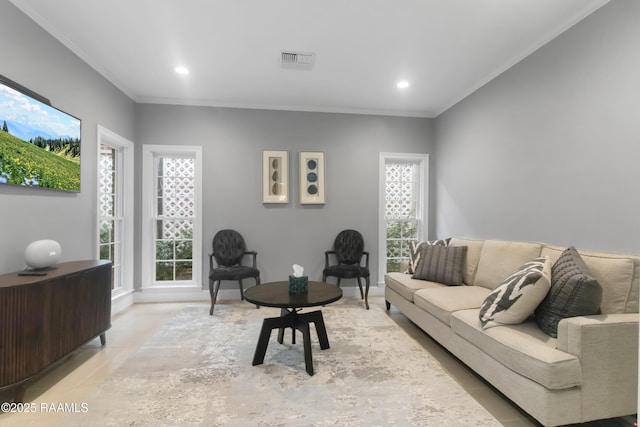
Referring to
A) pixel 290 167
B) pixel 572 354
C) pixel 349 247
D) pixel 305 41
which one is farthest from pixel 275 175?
pixel 572 354

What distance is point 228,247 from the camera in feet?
13.4

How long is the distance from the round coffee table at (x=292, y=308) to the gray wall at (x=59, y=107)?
1.72m

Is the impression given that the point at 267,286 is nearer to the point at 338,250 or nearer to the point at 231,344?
the point at 231,344

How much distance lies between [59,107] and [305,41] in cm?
223

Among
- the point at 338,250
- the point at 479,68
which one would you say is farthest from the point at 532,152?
the point at 338,250

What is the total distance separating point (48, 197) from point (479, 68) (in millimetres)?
4213

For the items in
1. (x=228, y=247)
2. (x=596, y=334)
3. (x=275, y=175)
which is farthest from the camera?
(x=275, y=175)

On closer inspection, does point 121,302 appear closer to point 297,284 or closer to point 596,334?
point 297,284

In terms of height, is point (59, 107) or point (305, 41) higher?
point (305, 41)

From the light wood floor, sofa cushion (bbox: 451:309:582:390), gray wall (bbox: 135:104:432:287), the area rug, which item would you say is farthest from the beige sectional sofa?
gray wall (bbox: 135:104:432:287)

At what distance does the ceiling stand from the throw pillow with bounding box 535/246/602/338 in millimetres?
1906

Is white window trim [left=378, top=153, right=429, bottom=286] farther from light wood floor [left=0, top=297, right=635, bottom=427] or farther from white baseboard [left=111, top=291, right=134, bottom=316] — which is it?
white baseboard [left=111, top=291, right=134, bottom=316]

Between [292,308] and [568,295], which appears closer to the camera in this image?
[568,295]

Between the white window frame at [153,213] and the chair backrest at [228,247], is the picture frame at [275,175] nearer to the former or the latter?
the chair backrest at [228,247]
